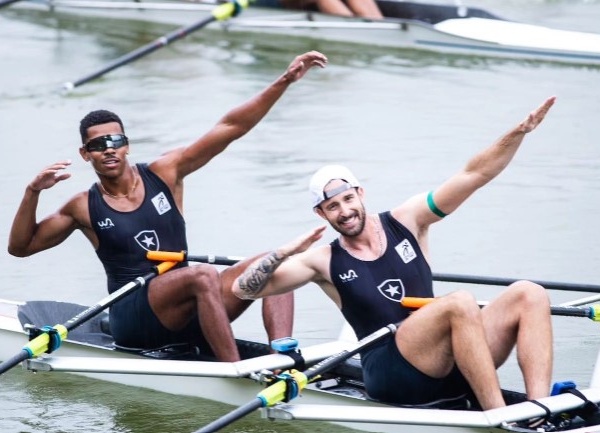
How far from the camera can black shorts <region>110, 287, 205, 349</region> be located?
768 cm

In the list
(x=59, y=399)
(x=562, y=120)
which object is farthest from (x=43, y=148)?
Answer: (x=59, y=399)

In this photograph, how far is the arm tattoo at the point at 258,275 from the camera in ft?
22.0

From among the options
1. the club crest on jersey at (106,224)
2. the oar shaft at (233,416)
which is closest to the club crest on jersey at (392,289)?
the oar shaft at (233,416)

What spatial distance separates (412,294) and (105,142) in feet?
6.54

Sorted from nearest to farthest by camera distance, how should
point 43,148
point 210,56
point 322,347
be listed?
point 322,347 < point 43,148 < point 210,56

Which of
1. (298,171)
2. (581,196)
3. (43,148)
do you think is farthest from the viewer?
(43,148)

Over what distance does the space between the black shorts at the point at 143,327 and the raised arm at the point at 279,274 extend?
909mm

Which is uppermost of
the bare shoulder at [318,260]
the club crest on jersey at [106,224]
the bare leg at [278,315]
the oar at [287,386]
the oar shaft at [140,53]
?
the oar shaft at [140,53]

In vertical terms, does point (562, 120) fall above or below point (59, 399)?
above

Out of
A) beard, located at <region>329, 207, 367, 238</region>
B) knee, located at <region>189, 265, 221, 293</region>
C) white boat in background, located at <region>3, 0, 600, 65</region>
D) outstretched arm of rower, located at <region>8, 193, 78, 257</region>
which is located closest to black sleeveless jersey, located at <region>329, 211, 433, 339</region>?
beard, located at <region>329, 207, 367, 238</region>

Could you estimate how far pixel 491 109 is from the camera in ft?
46.5

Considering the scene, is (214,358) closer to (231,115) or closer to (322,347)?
(322,347)

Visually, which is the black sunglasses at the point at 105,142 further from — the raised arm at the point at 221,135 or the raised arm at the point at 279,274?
the raised arm at the point at 279,274

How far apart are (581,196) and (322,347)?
15.6 feet
